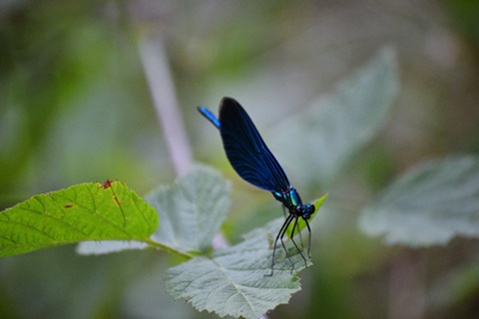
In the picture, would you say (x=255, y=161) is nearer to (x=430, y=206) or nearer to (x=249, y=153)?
(x=249, y=153)

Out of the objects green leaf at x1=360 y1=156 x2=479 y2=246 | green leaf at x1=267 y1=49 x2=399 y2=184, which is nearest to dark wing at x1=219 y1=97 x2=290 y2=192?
green leaf at x1=360 y1=156 x2=479 y2=246

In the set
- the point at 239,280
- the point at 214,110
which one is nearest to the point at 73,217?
Result: the point at 239,280

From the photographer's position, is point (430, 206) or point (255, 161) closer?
point (255, 161)

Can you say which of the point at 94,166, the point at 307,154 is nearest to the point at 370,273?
the point at 307,154

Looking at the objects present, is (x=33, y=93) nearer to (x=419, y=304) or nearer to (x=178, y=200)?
(x=178, y=200)

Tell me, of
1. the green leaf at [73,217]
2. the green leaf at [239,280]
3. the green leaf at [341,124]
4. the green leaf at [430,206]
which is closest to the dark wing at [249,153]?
the green leaf at [239,280]

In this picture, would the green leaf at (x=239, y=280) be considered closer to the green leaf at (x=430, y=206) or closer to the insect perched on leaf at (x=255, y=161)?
the insect perched on leaf at (x=255, y=161)
